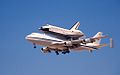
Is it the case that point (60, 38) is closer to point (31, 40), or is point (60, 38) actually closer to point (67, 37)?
point (67, 37)

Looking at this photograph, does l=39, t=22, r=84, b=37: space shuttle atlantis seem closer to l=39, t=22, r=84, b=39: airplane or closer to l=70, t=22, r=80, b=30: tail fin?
l=39, t=22, r=84, b=39: airplane

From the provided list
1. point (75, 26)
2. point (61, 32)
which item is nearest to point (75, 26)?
point (75, 26)

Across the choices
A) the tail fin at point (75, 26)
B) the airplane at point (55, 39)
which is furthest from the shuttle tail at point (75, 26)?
the airplane at point (55, 39)

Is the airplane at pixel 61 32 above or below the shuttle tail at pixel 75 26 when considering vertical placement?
below

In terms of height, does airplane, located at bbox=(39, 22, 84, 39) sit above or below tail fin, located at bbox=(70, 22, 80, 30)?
below

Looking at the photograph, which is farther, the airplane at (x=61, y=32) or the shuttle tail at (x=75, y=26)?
the shuttle tail at (x=75, y=26)

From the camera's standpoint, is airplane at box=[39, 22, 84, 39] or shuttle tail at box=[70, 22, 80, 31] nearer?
airplane at box=[39, 22, 84, 39]

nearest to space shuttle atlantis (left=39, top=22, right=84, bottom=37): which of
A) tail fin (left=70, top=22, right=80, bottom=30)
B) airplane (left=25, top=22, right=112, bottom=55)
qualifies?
airplane (left=25, top=22, right=112, bottom=55)

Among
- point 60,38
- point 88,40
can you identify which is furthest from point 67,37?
point 88,40

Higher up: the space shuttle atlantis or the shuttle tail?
the shuttle tail

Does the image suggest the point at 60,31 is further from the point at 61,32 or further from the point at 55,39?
the point at 55,39

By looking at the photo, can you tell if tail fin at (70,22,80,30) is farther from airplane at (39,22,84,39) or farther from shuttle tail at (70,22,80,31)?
airplane at (39,22,84,39)

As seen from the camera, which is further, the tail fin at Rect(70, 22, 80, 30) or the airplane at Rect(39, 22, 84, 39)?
the tail fin at Rect(70, 22, 80, 30)

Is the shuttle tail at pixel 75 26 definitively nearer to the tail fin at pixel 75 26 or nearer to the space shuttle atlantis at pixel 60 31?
the tail fin at pixel 75 26
